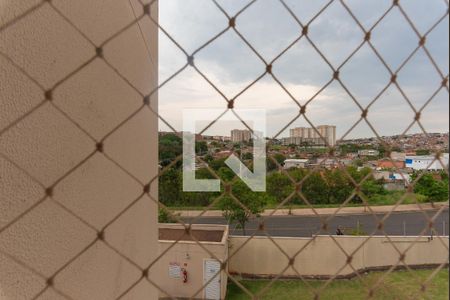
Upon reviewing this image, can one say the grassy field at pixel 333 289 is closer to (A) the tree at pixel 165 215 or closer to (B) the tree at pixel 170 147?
(A) the tree at pixel 165 215

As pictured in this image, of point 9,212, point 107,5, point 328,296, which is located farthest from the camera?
point 328,296

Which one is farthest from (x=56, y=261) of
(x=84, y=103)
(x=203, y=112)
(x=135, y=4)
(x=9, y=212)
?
(x=203, y=112)

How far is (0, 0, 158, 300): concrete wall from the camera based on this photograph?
1.36 feet

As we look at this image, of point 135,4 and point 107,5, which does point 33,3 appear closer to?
point 107,5

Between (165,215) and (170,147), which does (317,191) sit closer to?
(165,215)

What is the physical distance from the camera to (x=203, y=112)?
178cm

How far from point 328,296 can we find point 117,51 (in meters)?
5.77

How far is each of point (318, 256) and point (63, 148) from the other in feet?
19.6

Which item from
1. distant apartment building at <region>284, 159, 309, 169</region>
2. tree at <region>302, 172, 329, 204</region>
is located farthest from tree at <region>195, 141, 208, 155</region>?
tree at <region>302, 172, 329, 204</region>

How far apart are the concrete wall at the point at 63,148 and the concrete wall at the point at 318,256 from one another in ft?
17.0

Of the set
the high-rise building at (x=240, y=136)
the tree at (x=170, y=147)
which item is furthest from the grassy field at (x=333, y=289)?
the high-rise building at (x=240, y=136)

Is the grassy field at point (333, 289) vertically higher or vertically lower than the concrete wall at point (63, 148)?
lower

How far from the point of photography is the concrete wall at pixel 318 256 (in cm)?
577

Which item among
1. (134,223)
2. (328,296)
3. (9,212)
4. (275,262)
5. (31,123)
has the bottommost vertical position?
(328,296)
